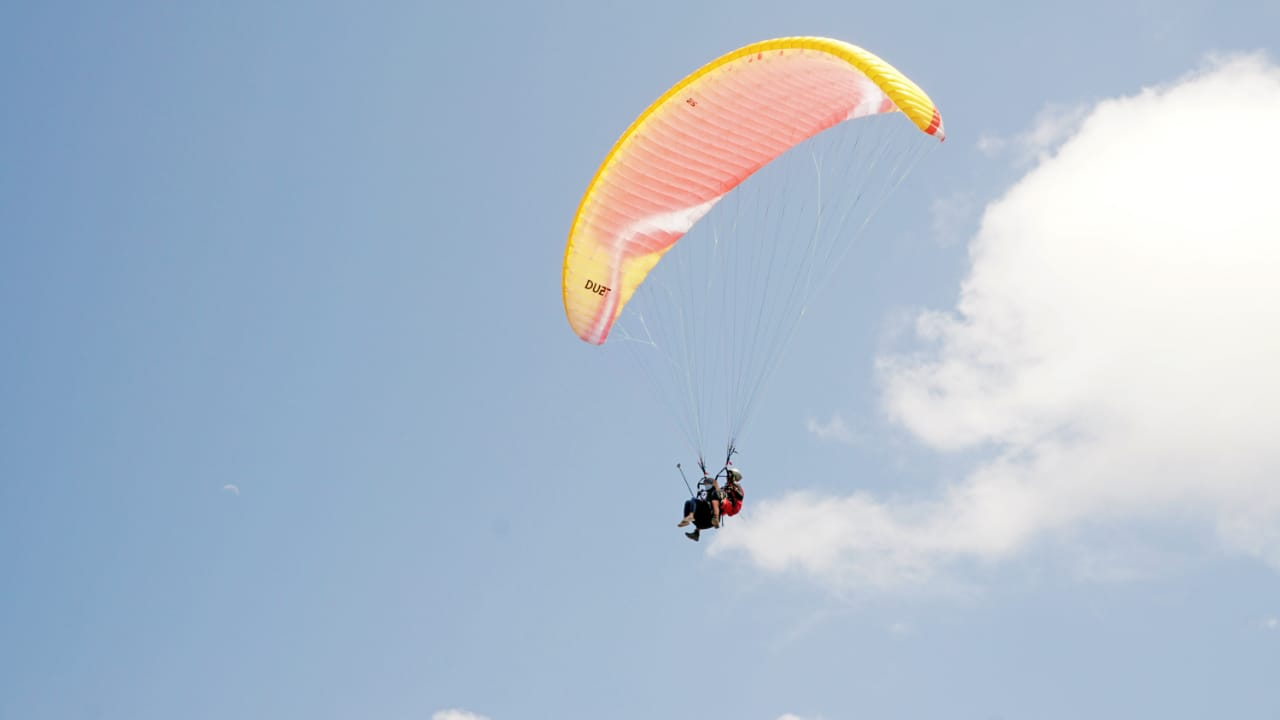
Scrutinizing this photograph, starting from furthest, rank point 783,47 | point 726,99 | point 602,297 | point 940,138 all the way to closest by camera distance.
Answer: point 602,297 < point 726,99 < point 783,47 < point 940,138

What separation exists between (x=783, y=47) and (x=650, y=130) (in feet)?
8.60

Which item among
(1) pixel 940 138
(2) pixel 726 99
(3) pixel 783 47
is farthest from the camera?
(2) pixel 726 99

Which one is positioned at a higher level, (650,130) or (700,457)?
(650,130)

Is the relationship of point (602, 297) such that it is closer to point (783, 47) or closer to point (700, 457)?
point (700, 457)

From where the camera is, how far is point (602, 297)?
21766 millimetres

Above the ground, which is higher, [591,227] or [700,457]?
[591,227]

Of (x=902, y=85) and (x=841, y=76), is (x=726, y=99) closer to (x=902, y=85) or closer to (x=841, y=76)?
(x=841, y=76)

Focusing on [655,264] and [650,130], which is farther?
[655,264]

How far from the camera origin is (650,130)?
67.3 ft

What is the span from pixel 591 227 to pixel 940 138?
594 cm

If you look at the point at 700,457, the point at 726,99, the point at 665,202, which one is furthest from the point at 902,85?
the point at 700,457

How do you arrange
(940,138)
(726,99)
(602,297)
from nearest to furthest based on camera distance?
(940,138) < (726,99) < (602,297)

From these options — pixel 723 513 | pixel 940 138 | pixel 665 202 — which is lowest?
pixel 723 513

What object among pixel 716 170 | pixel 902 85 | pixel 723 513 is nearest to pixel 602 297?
pixel 716 170
